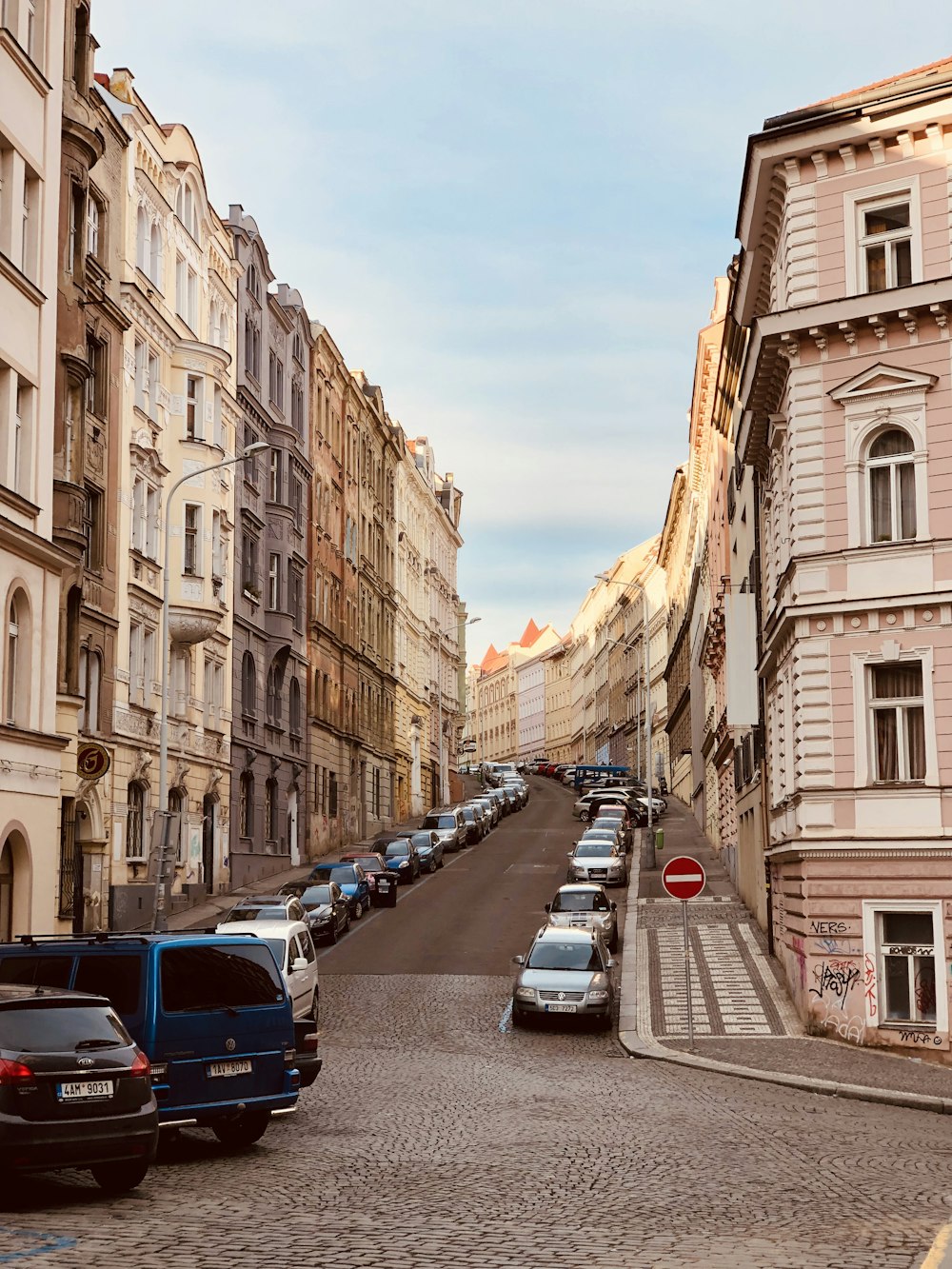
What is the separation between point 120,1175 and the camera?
39.9ft

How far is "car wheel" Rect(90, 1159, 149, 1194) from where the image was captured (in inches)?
475

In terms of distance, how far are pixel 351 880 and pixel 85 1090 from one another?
32.0 metres

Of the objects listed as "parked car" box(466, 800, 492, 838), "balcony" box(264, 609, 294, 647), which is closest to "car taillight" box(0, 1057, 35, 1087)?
"balcony" box(264, 609, 294, 647)

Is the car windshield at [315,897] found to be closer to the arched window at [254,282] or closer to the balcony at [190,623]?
the balcony at [190,623]

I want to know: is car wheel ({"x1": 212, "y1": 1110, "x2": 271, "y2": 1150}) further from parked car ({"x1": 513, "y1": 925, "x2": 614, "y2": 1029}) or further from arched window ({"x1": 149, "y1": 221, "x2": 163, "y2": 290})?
arched window ({"x1": 149, "y1": 221, "x2": 163, "y2": 290})

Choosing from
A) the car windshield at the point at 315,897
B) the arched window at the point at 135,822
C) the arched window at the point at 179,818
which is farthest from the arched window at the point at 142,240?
the car windshield at the point at 315,897

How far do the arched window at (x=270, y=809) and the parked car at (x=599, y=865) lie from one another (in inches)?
398

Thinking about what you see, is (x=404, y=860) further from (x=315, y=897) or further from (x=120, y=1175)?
(x=120, y=1175)

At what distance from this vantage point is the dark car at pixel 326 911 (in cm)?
3756

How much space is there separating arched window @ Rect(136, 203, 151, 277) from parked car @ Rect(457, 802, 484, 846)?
99.8 ft

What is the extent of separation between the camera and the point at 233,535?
5103 centimetres

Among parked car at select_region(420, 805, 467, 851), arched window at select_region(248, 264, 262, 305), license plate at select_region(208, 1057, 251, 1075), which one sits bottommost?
license plate at select_region(208, 1057, 251, 1075)

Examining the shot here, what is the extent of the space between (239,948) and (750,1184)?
194 inches

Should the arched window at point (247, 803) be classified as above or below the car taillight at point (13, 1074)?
above
